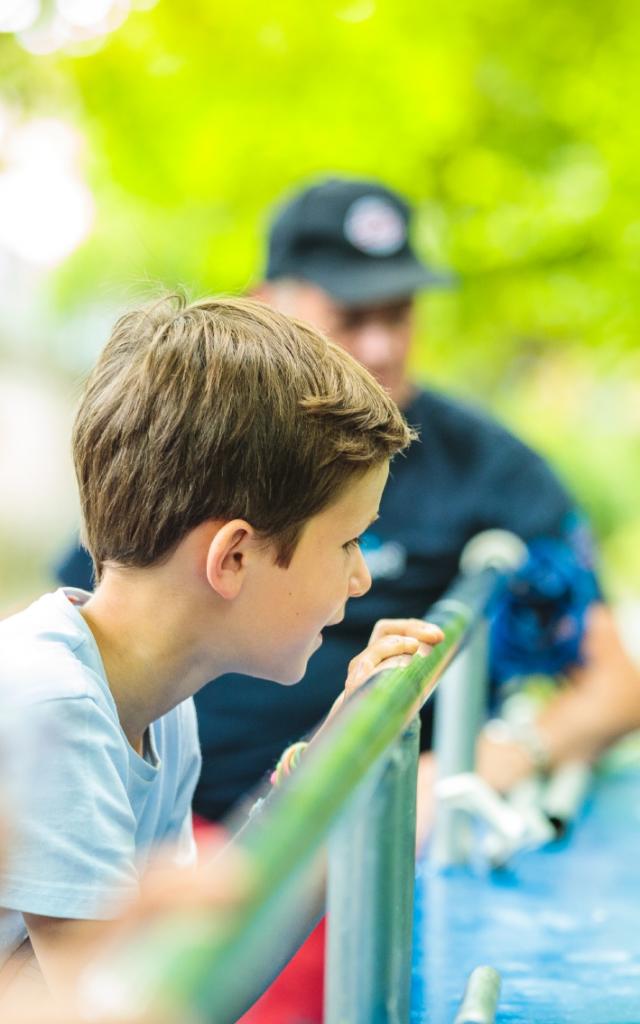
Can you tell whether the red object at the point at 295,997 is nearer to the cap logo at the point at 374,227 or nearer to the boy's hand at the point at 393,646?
the boy's hand at the point at 393,646

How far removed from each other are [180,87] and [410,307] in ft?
8.27

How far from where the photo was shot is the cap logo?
2727mm

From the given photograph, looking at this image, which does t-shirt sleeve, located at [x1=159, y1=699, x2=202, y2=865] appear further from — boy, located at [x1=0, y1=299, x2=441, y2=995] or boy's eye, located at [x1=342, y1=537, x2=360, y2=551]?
boy's eye, located at [x1=342, y1=537, x2=360, y2=551]

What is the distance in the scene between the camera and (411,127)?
4.99m

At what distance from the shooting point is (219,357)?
1.19 meters

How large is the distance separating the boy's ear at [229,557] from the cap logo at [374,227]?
166 cm

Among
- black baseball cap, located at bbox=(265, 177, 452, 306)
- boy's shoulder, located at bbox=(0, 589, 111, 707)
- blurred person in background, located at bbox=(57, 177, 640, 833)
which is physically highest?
black baseball cap, located at bbox=(265, 177, 452, 306)

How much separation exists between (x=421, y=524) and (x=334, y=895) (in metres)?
1.63

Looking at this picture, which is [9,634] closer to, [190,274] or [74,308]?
[190,274]

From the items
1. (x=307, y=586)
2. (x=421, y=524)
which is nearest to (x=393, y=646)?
(x=307, y=586)

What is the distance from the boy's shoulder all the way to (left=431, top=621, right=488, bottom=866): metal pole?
897 millimetres

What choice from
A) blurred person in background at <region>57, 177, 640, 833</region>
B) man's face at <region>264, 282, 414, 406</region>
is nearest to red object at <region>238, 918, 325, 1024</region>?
blurred person in background at <region>57, 177, 640, 833</region>

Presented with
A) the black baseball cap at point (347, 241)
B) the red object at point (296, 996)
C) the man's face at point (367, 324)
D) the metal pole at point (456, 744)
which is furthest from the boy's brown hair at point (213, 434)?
the black baseball cap at point (347, 241)

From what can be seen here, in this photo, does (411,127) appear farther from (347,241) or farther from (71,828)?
(71,828)
